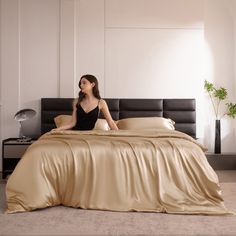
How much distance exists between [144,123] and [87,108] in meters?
0.96

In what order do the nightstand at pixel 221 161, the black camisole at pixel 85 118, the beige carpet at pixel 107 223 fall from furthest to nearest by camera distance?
1. the nightstand at pixel 221 161
2. the black camisole at pixel 85 118
3. the beige carpet at pixel 107 223

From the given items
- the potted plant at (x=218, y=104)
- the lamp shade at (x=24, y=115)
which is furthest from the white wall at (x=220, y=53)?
the lamp shade at (x=24, y=115)

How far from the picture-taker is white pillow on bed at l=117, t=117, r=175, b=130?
15.1ft

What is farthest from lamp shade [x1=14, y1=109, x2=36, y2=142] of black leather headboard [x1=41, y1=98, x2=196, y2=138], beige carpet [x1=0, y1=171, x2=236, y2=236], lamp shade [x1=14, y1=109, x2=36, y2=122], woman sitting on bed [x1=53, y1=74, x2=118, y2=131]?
beige carpet [x1=0, y1=171, x2=236, y2=236]

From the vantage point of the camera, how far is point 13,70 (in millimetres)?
5191

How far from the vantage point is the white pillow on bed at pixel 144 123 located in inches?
182

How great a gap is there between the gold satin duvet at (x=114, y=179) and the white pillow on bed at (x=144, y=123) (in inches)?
55.9

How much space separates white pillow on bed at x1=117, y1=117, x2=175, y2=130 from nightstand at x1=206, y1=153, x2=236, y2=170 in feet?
3.01

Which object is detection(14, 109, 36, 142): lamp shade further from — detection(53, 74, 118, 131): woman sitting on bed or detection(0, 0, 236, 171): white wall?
detection(53, 74, 118, 131): woman sitting on bed

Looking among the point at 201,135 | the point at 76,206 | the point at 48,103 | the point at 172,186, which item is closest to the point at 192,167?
the point at 172,186

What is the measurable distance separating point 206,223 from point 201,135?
9.27 ft

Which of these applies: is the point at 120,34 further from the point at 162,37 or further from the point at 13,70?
the point at 13,70

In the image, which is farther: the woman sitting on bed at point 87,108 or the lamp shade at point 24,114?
the lamp shade at point 24,114

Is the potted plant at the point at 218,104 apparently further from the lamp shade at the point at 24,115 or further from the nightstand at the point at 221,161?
the lamp shade at the point at 24,115
